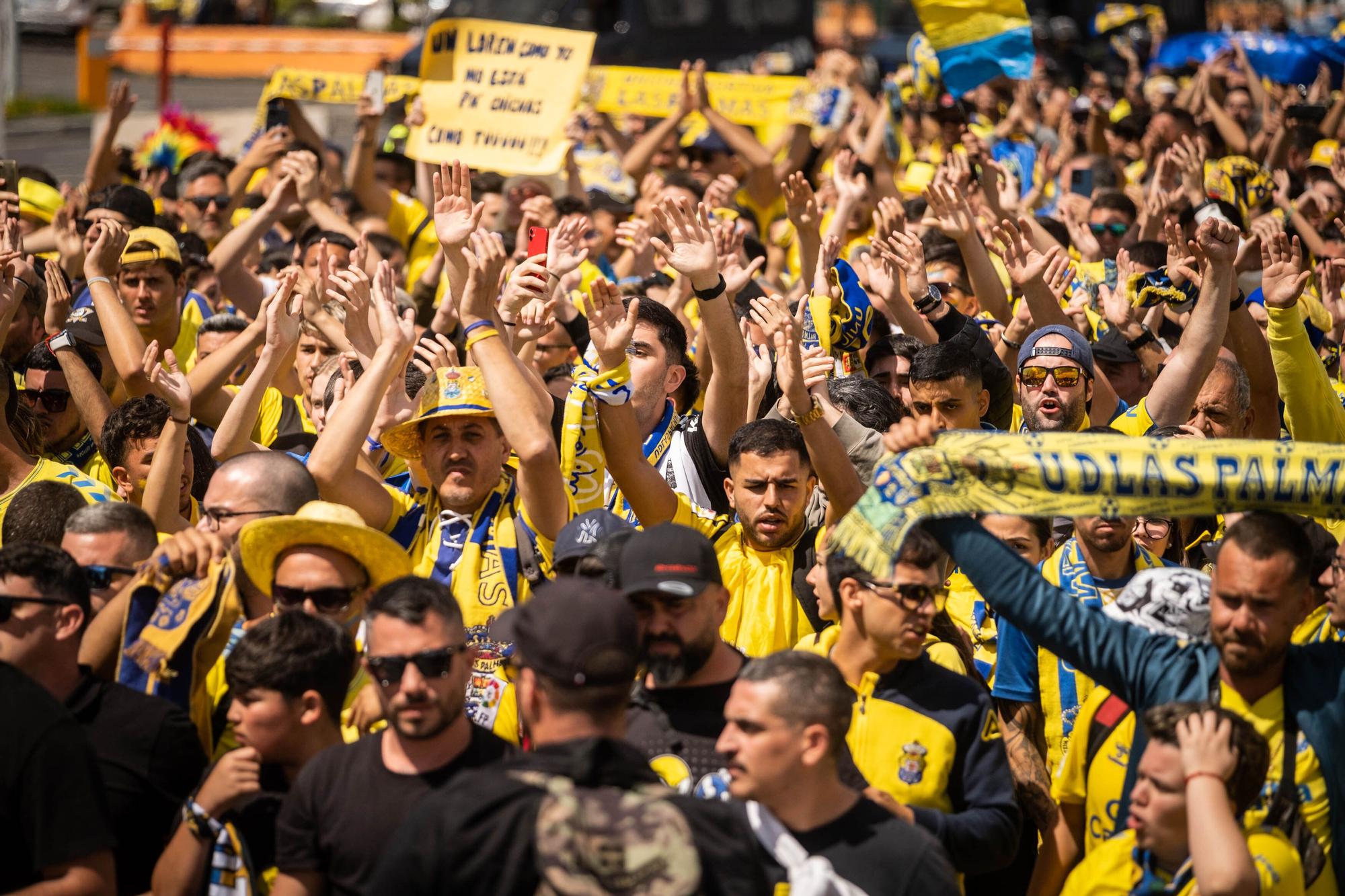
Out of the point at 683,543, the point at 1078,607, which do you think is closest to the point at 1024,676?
the point at 1078,607

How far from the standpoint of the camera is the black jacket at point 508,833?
3062 millimetres

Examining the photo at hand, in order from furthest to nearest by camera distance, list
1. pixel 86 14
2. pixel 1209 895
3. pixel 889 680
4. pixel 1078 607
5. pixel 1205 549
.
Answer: pixel 86 14
pixel 1205 549
pixel 889 680
pixel 1078 607
pixel 1209 895

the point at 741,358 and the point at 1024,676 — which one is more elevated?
the point at 741,358

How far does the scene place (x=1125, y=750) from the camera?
415 centimetres

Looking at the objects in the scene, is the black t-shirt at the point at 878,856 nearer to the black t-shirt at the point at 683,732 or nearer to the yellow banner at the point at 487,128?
the black t-shirt at the point at 683,732

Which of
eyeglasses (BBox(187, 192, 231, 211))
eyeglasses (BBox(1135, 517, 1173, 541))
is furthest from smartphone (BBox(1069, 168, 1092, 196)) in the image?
eyeglasses (BBox(1135, 517, 1173, 541))

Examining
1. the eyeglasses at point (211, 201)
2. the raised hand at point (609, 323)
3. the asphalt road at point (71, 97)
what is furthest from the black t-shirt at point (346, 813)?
the asphalt road at point (71, 97)

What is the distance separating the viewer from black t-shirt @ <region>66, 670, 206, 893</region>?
13.1 feet

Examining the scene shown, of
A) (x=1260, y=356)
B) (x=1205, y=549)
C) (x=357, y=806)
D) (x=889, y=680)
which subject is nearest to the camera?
(x=357, y=806)

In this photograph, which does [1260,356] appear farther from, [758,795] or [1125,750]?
[758,795]

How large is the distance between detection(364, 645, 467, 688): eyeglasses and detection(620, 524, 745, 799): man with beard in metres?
0.52

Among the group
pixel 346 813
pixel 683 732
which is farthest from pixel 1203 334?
pixel 346 813

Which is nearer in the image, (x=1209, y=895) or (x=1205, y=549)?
(x=1209, y=895)

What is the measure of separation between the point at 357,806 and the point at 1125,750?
6.43 ft
